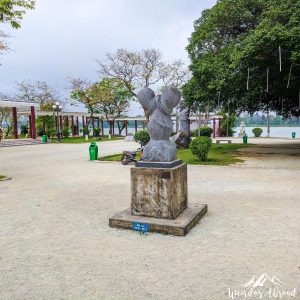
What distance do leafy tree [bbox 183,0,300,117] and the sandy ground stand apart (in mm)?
6062

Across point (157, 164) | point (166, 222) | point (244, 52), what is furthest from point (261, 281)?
point (244, 52)

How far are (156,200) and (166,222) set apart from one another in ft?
1.39

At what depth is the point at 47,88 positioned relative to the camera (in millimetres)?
45469

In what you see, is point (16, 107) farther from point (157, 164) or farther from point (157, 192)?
point (157, 192)

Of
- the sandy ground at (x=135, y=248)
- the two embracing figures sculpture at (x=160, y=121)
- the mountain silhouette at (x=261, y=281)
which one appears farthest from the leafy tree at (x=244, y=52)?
the mountain silhouette at (x=261, y=281)

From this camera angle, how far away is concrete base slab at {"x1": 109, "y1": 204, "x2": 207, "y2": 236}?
4.85 metres

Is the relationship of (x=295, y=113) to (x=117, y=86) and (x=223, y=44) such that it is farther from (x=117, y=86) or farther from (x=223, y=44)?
(x=117, y=86)

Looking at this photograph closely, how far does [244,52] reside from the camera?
1196 centimetres

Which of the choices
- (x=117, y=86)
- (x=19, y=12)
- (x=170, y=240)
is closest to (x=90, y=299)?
(x=170, y=240)

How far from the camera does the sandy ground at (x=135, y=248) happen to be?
3.36 m

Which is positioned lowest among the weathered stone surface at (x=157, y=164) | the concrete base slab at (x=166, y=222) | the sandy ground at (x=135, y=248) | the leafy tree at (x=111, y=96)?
the sandy ground at (x=135, y=248)

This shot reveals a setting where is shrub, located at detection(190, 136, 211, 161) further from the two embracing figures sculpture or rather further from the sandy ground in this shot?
the two embracing figures sculpture

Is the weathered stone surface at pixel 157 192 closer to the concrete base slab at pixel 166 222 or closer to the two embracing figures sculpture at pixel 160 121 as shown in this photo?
the concrete base slab at pixel 166 222

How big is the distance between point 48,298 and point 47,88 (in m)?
45.8
